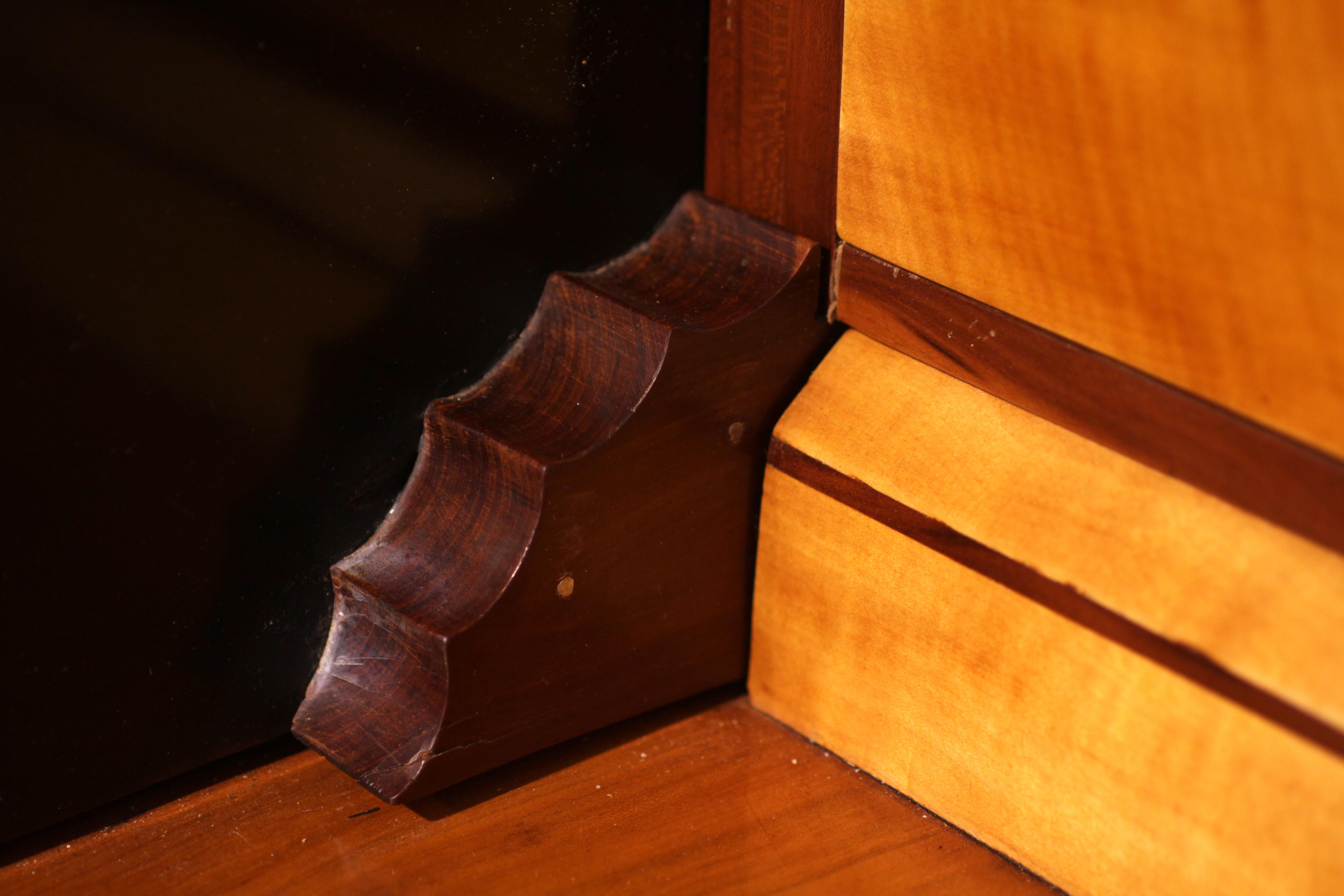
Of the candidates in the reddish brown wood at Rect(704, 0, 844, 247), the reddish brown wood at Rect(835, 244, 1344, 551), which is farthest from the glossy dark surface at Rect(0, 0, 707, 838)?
the reddish brown wood at Rect(835, 244, 1344, 551)

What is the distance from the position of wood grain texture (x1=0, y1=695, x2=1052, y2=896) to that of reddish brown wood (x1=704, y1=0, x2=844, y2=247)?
11.7 inches

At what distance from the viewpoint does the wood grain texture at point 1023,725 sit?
0.55 metres

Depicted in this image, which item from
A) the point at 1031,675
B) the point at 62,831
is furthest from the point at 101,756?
the point at 1031,675

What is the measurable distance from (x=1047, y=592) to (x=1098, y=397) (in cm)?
9

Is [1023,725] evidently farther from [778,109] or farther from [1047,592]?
[778,109]

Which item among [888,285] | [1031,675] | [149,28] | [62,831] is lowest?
[62,831]

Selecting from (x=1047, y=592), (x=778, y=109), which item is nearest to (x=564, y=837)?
(x=1047, y=592)

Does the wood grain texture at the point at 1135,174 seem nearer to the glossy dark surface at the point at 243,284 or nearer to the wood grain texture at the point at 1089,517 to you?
the wood grain texture at the point at 1089,517

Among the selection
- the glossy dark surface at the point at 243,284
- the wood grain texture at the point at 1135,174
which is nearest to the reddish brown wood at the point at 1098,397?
the wood grain texture at the point at 1135,174

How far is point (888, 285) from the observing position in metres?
0.70

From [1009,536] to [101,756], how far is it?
1.49 ft

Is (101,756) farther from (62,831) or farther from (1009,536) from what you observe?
(1009,536)

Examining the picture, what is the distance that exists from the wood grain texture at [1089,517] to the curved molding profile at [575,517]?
5 cm

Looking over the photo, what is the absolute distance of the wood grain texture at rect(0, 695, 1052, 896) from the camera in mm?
661
